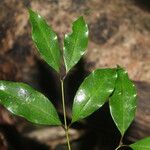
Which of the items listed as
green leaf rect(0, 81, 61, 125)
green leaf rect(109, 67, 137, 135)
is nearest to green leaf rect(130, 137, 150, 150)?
green leaf rect(109, 67, 137, 135)

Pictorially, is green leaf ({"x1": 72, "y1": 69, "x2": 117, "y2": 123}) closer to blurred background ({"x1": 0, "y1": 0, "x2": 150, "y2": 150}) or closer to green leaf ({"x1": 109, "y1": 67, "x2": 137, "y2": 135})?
green leaf ({"x1": 109, "y1": 67, "x2": 137, "y2": 135})

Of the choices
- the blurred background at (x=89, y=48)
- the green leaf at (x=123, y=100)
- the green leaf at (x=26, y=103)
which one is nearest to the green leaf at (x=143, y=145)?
the green leaf at (x=123, y=100)

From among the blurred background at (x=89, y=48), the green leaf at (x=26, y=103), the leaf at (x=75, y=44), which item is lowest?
the blurred background at (x=89, y=48)

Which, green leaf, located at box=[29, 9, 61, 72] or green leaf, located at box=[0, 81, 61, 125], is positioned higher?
green leaf, located at box=[29, 9, 61, 72]

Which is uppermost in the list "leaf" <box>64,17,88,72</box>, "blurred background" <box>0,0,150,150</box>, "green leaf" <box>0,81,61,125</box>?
"leaf" <box>64,17,88,72</box>

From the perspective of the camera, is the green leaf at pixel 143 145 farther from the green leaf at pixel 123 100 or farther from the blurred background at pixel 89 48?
the blurred background at pixel 89 48

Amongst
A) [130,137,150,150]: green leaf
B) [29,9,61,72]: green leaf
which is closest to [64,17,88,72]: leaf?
[29,9,61,72]: green leaf

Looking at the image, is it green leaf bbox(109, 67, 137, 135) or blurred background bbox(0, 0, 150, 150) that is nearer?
green leaf bbox(109, 67, 137, 135)
